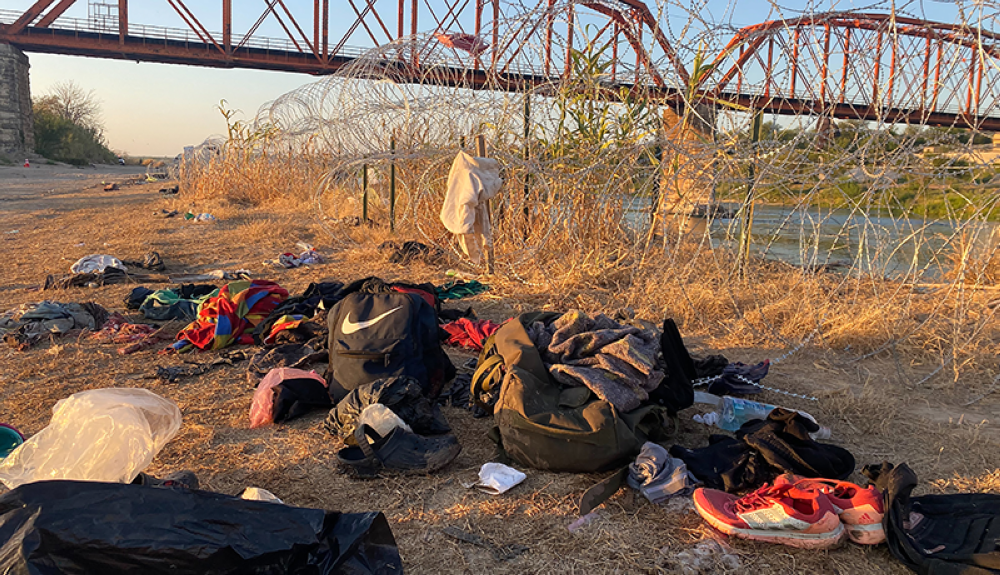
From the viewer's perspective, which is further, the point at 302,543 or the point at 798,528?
the point at 798,528

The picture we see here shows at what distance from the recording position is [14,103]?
2573 cm

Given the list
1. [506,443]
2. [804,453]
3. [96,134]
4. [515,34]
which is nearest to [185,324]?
[506,443]

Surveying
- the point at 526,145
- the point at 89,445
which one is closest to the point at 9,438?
the point at 89,445

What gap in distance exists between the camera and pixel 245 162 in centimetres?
1349

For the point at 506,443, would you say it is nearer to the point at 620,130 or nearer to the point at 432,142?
the point at 620,130

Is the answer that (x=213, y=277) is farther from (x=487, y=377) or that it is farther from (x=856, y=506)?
(x=856, y=506)

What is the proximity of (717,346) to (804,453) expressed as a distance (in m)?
1.76

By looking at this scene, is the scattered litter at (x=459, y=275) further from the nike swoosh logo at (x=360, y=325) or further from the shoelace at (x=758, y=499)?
the shoelace at (x=758, y=499)

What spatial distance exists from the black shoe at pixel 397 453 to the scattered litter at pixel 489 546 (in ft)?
1.34

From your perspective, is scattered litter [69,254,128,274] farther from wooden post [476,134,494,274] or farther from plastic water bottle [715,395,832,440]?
plastic water bottle [715,395,832,440]

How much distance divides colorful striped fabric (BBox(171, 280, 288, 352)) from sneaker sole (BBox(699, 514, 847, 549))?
10.7ft

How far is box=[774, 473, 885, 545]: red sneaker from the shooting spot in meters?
1.92

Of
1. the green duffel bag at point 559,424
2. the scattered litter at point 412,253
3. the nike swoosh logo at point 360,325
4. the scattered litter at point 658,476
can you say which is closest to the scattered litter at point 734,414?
the green duffel bag at point 559,424

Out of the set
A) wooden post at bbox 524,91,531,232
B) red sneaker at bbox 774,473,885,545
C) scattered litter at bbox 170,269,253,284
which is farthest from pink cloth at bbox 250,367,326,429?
scattered litter at bbox 170,269,253,284
